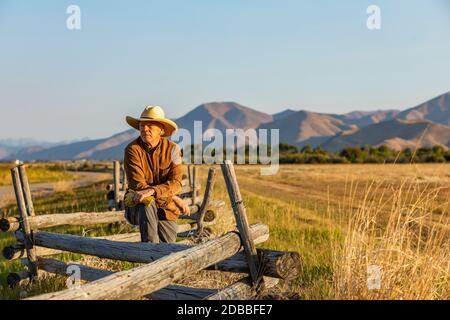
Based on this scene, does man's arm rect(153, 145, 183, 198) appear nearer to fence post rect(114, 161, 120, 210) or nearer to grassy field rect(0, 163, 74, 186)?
fence post rect(114, 161, 120, 210)

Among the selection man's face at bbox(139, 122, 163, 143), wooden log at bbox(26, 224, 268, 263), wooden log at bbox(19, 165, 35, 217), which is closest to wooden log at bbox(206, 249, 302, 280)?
wooden log at bbox(26, 224, 268, 263)

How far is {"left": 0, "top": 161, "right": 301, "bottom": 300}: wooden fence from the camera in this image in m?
3.38

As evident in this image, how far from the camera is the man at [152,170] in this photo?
5.15 m

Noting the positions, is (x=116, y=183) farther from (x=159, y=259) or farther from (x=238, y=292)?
(x=159, y=259)

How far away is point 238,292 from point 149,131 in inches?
73.8

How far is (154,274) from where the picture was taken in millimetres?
3539

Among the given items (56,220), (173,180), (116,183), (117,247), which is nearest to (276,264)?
(173,180)

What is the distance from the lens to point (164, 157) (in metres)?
5.25

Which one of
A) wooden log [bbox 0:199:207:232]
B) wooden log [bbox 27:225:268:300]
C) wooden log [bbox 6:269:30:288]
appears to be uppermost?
wooden log [bbox 27:225:268:300]

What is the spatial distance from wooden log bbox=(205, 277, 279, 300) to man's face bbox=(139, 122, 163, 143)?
1.71 metres

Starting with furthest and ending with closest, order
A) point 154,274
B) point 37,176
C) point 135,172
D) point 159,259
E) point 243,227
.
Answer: point 37,176 → point 135,172 → point 243,227 → point 159,259 → point 154,274

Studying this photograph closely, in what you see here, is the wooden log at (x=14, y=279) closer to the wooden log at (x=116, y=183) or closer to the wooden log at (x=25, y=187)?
the wooden log at (x=25, y=187)
